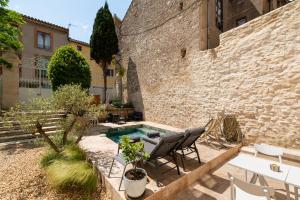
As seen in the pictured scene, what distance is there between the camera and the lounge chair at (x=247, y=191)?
200 centimetres

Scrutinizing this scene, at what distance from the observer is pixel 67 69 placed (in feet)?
29.2

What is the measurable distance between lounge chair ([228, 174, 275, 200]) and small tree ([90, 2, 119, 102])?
40.7ft

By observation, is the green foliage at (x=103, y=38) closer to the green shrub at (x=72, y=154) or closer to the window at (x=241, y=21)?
the window at (x=241, y=21)

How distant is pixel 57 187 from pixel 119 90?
11.7 metres

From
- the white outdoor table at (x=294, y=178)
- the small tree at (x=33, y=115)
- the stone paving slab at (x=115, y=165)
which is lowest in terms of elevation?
the stone paving slab at (x=115, y=165)

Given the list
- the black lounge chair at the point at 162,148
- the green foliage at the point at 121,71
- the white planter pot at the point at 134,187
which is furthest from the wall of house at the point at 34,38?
the white planter pot at the point at 134,187

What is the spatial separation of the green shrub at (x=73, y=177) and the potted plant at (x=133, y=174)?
0.91 meters

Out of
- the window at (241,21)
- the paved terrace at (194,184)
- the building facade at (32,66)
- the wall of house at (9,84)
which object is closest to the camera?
the paved terrace at (194,184)

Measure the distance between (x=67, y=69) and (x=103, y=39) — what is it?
546 centimetres

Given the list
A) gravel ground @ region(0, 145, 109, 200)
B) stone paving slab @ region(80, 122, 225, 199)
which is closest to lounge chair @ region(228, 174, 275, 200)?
stone paving slab @ region(80, 122, 225, 199)

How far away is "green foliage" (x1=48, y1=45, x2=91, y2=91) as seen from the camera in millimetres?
8812

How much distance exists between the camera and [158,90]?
11.1m

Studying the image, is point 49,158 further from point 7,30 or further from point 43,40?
point 43,40

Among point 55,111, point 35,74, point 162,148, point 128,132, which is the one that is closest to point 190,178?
point 162,148
